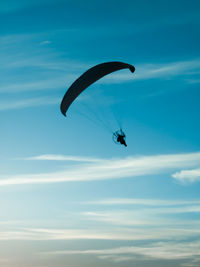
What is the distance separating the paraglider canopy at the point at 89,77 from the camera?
1918 inches

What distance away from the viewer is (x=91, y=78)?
164 feet

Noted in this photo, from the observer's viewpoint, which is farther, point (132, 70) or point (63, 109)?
point (63, 109)

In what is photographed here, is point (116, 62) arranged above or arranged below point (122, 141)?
above

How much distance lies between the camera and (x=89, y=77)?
1956 inches

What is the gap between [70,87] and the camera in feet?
166

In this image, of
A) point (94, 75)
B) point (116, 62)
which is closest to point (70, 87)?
point (94, 75)

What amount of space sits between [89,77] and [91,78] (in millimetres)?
354

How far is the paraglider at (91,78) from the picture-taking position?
1918 inches

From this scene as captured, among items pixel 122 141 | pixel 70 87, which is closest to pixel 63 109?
pixel 70 87

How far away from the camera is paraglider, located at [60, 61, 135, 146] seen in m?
48.7

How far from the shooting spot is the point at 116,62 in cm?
4844

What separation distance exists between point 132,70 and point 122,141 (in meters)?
8.69

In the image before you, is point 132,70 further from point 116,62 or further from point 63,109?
point 63,109

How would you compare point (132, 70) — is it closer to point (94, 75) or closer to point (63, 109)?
point (94, 75)
